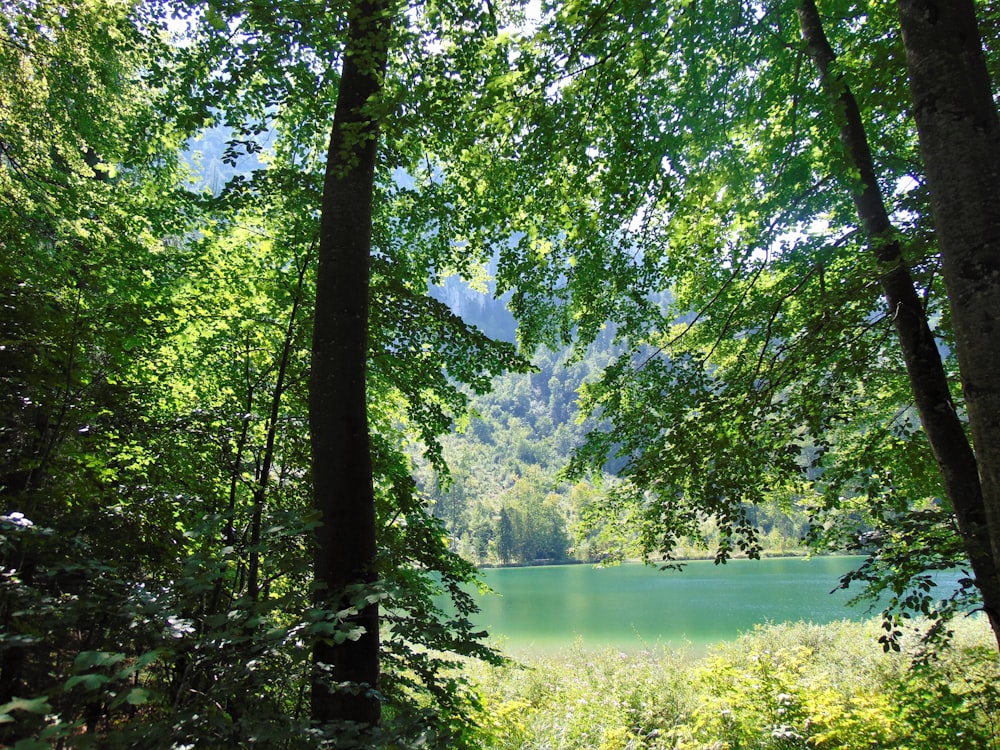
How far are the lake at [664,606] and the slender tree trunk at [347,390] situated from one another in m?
10.9

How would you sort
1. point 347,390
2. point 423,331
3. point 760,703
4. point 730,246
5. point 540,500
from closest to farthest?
point 347,390 → point 423,331 → point 730,246 → point 760,703 → point 540,500

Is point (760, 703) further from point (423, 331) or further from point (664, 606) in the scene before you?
point (664, 606)

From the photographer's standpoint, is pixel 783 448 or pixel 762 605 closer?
pixel 783 448

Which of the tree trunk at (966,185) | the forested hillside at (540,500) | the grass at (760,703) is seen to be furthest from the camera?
the forested hillside at (540,500)

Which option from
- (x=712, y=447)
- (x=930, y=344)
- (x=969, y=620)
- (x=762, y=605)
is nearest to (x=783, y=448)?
(x=712, y=447)

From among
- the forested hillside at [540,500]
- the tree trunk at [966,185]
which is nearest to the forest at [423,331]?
the tree trunk at [966,185]

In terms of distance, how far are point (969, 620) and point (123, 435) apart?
20117mm

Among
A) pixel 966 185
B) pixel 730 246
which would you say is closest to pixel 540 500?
pixel 730 246

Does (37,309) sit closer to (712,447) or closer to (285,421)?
(285,421)

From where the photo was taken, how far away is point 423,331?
432 centimetres

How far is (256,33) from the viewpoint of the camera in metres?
3.22

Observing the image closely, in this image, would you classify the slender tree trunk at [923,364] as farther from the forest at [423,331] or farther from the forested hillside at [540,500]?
the forested hillside at [540,500]

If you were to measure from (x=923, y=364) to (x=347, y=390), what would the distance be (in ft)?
15.0

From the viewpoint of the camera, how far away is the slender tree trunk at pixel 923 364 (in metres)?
3.71
